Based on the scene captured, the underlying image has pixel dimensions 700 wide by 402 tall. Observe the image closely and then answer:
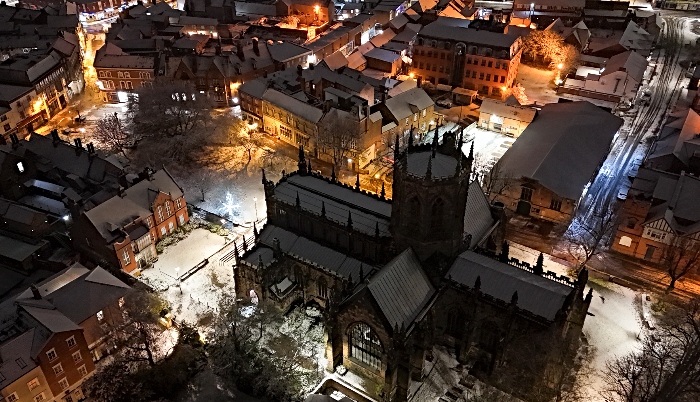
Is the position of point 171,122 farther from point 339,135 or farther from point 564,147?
point 564,147

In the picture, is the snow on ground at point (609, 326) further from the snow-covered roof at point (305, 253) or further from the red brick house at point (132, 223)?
the red brick house at point (132, 223)

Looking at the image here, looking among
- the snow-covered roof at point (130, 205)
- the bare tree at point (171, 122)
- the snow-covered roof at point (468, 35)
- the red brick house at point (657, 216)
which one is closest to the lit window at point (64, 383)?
the snow-covered roof at point (130, 205)

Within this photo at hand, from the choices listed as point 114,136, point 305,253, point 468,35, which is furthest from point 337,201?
point 468,35

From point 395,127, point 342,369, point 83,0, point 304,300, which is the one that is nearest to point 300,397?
point 342,369

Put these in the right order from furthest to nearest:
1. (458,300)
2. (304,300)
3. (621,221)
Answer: (621,221) → (304,300) → (458,300)

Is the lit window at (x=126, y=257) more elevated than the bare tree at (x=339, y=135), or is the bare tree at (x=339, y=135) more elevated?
the bare tree at (x=339, y=135)

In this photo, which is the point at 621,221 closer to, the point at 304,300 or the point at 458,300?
the point at 458,300
